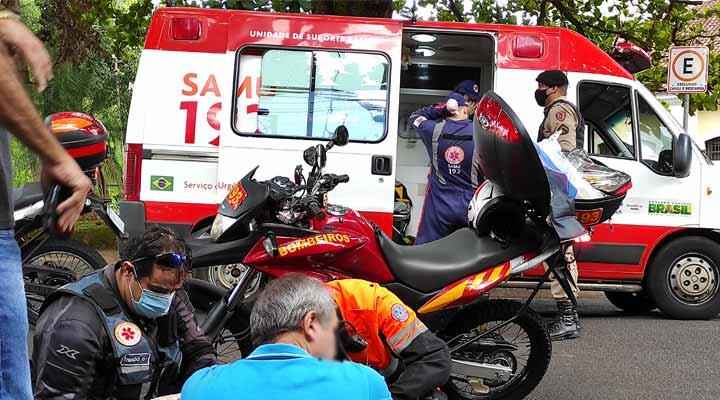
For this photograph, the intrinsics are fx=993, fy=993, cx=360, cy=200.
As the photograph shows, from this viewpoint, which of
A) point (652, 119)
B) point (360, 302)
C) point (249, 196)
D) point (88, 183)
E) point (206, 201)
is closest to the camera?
point (88, 183)

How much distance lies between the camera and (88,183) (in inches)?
79.2

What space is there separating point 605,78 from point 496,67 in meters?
0.94

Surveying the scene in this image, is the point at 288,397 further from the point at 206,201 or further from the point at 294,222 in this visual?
the point at 206,201

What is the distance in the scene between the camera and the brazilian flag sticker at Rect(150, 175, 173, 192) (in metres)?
7.60

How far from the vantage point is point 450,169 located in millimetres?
7035

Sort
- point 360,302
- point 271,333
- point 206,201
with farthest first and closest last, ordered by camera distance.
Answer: point 206,201
point 360,302
point 271,333

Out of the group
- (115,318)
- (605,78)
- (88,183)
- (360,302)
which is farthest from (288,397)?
(605,78)

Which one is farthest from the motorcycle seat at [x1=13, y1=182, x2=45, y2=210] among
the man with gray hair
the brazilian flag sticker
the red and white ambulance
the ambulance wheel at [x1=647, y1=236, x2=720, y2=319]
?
the ambulance wheel at [x1=647, y1=236, x2=720, y2=319]

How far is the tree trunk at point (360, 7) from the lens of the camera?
1026 centimetres

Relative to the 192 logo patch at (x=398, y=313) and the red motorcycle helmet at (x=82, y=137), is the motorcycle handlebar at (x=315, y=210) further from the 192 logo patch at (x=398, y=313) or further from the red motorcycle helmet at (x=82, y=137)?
the red motorcycle helmet at (x=82, y=137)

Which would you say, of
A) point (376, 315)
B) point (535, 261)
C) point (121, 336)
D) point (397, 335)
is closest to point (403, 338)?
point (397, 335)

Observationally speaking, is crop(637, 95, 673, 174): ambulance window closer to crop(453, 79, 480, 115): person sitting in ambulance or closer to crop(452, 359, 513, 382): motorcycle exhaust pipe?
crop(453, 79, 480, 115): person sitting in ambulance

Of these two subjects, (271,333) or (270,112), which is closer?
(271,333)

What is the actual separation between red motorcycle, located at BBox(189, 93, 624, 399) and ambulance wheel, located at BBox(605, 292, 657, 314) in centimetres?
422
